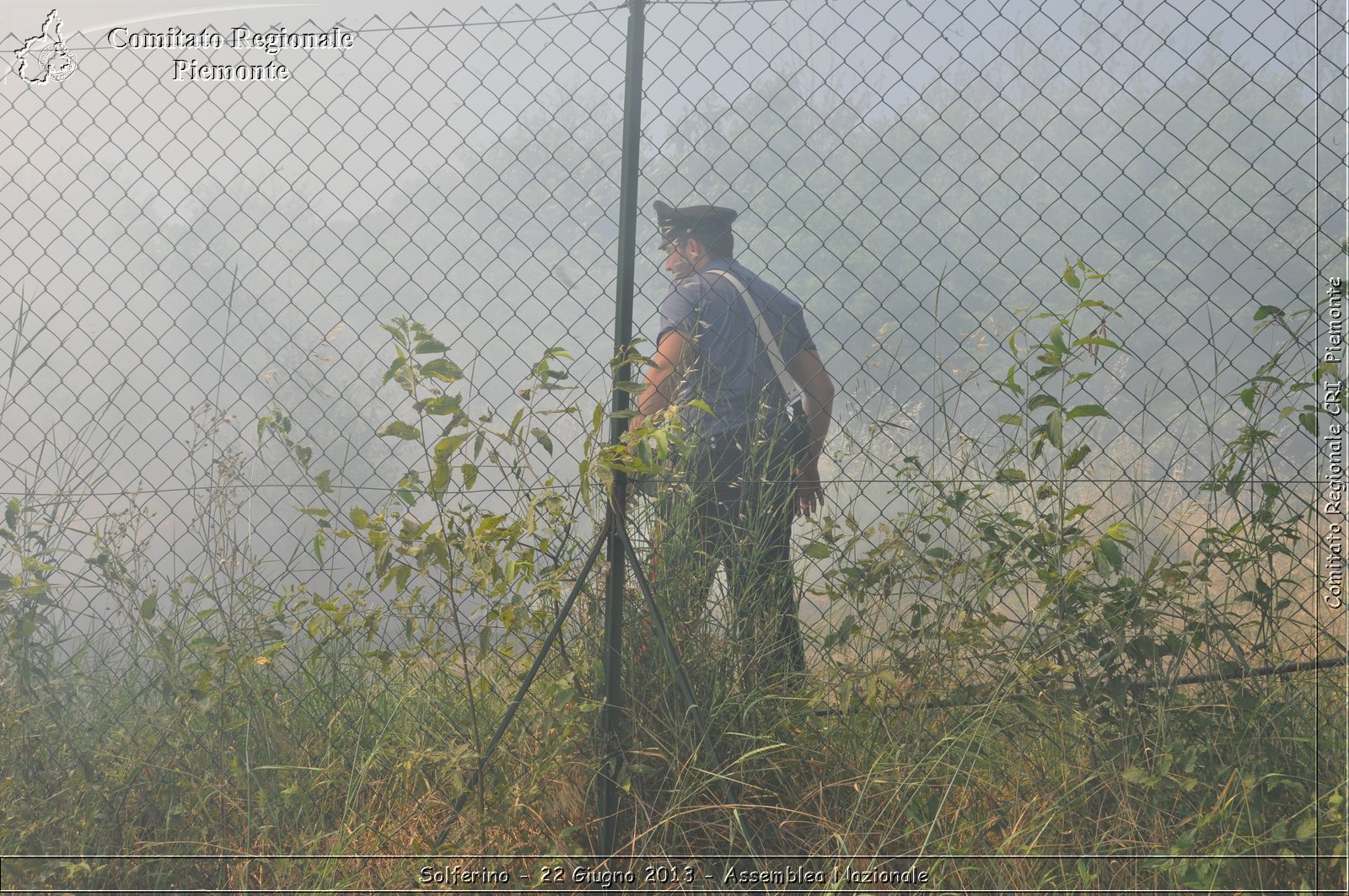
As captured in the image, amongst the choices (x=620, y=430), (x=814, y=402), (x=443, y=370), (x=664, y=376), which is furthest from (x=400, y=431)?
(x=814, y=402)

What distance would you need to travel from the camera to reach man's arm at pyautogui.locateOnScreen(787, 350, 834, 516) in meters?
2.85

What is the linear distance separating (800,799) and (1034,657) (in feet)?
1.89

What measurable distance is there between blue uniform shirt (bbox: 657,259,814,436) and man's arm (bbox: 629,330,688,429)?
33mm

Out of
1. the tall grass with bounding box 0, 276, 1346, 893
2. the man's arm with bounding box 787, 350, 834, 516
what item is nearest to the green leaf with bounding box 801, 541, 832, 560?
the tall grass with bounding box 0, 276, 1346, 893

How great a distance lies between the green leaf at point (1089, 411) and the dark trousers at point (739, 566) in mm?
→ 619

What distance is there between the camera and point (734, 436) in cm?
238

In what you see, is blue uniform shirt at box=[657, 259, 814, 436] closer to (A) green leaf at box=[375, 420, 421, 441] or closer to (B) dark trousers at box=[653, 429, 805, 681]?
(B) dark trousers at box=[653, 429, 805, 681]

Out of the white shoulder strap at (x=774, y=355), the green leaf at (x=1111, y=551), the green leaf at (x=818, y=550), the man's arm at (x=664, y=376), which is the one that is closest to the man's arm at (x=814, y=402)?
the white shoulder strap at (x=774, y=355)

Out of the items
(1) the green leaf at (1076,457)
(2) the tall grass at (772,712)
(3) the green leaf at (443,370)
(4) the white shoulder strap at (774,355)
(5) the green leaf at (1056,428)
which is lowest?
(2) the tall grass at (772,712)

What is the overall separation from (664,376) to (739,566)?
58 centimetres

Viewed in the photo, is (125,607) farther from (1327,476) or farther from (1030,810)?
(1327,476)

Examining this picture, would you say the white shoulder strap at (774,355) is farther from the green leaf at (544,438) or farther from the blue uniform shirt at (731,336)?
the green leaf at (544,438)

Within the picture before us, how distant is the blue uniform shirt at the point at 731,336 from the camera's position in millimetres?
2510

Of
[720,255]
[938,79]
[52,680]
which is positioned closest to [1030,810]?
[938,79]
